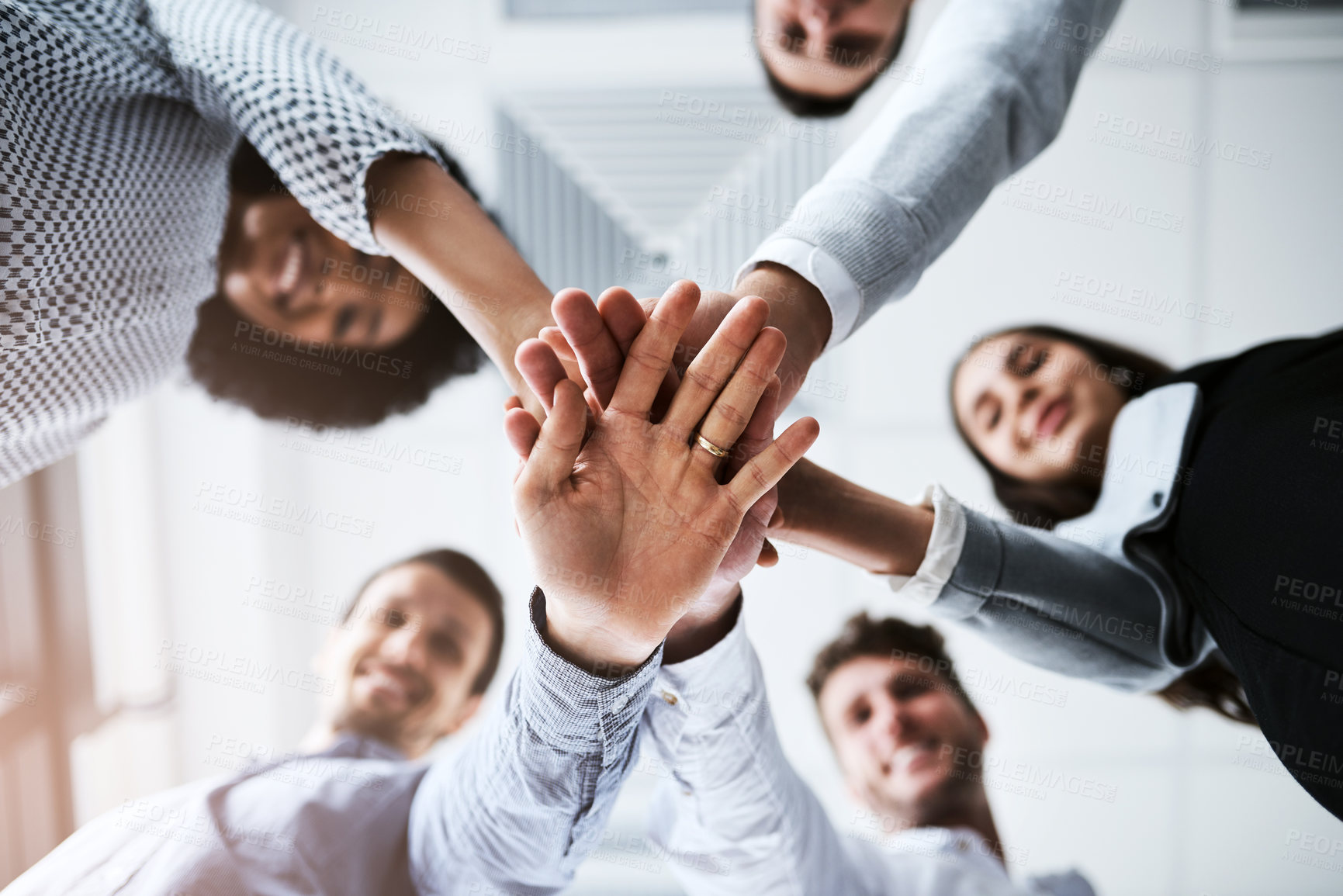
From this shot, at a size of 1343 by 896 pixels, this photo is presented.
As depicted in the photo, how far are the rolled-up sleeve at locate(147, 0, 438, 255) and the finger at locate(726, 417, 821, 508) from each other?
53 cm

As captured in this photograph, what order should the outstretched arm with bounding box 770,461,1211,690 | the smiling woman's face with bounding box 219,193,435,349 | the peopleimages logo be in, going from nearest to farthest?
the outstretched arm with bounding box 770,461,1211,690
the smiling woman's face with bounding box 219,193,435,349
the peopleimages logo

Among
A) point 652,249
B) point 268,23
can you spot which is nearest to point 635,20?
point 652,249

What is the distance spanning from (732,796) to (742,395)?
2.06ft

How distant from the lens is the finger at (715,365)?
769 mm

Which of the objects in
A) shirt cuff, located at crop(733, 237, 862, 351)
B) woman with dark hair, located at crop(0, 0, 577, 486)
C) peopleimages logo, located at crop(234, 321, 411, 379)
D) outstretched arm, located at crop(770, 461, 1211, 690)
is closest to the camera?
woman with dark hair, located at crop(0, 0, 577, 486)

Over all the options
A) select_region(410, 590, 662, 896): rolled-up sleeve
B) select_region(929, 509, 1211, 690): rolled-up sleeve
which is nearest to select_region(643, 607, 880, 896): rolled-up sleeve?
select_region(410, 590, 662, 896): rolled-up sleeve

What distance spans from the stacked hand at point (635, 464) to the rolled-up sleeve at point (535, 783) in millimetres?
35

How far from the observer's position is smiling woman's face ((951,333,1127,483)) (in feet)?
5.67

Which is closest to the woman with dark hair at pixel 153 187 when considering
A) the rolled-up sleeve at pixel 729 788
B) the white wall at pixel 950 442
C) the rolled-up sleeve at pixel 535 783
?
the rolled-up sleeve at pixel 535 783

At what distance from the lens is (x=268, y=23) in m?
0.97

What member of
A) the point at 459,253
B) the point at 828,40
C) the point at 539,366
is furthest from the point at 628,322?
the point at 828,40

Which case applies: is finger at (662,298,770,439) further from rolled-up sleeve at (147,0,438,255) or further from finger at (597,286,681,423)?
rolled-up sleeve at (147,0,438,255)

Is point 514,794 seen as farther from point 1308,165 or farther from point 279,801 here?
point 1308,165

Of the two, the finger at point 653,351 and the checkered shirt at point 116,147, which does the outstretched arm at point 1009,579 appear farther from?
the checkered shirt at point 116,147
